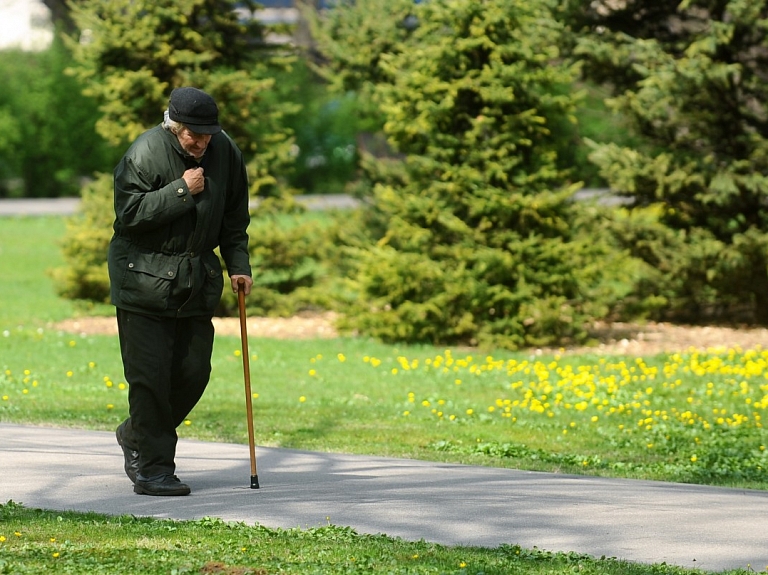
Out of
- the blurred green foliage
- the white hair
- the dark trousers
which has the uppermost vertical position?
the blurred green foliage

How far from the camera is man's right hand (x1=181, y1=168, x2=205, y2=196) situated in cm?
631

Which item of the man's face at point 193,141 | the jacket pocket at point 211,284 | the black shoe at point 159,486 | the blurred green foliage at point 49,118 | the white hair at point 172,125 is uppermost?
the blurred green foliage at point 49,118

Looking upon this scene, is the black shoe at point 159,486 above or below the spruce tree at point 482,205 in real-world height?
below

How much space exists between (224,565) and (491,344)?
9.19m

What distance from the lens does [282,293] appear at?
1727cm

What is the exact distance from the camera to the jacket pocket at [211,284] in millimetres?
6508

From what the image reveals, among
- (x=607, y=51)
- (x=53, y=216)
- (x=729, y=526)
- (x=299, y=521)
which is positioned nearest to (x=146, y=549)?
(x=299, y=521)

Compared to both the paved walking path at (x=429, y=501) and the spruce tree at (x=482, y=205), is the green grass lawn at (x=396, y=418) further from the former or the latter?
the spruce tree at (x=482, y=205)

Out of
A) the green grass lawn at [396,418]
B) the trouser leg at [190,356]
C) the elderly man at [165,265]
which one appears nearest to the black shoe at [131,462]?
the elderly man at [165,265]

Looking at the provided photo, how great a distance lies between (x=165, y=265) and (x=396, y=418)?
395cm

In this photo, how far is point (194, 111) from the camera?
6.27 meters

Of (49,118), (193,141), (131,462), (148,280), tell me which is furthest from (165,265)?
(49,118)

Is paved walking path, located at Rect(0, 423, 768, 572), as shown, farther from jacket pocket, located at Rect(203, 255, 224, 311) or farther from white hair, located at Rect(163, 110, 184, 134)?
white hair, located at Rect(163, 110, 184, 134)

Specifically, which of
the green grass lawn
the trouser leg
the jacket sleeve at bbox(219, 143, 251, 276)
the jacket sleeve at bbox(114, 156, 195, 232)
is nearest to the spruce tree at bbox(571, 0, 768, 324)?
the green grass lawn
